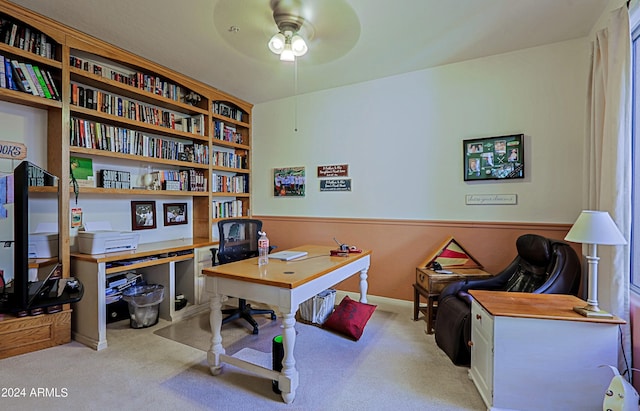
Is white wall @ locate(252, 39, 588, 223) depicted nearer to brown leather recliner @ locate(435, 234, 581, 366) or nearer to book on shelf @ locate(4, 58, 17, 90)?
brown leather recliner @ locate(435, 234, 581, 366)

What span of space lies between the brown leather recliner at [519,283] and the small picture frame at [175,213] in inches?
127

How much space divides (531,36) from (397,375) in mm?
3122

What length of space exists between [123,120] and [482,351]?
3664 mm

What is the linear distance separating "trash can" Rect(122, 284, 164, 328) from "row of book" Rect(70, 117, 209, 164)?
143cm

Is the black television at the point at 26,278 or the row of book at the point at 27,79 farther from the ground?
the row of book at the point at 27,79

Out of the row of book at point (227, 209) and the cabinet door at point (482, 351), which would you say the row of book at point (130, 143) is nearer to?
the row of book at point (227, 209)

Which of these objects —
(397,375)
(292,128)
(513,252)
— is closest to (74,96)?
(292,128)

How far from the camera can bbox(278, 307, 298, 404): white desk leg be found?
187 centimetres

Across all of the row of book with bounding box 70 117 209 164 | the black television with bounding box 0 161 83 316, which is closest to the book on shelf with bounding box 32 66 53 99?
the row of book with bounding box 70 117 209 164

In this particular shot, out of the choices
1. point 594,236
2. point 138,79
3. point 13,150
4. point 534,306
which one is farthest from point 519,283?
point 13,150

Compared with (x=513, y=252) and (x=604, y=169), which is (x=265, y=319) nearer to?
(x=513, y=252)

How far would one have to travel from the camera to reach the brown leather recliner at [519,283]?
86.9 inches

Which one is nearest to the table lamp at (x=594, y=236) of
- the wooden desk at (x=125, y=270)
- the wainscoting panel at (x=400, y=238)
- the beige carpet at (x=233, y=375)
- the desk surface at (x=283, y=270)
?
the beige carpet at (x=233, y=375)

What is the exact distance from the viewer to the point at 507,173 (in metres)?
3.04
